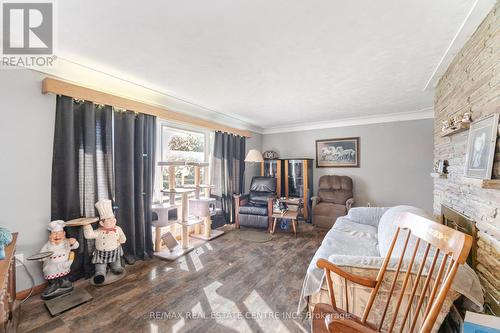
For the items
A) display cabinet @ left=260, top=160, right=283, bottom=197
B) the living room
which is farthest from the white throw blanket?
display cabinet @ left=260, top=160, right=283, bottom=197

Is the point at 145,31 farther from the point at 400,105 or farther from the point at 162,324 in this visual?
the point at 400,105

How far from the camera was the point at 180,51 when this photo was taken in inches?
75.2

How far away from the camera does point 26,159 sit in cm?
195

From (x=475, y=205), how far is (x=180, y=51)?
8.49 feet

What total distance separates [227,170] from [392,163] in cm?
333

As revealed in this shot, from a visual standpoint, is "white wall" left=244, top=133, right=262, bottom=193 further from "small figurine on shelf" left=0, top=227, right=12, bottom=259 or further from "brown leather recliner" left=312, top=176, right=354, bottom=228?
"small figurine on shelf" left=0, top=227, right=12, bottom=259

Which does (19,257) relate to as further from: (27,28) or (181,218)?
(27,28)

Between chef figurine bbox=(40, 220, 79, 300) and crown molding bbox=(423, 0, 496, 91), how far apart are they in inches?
145

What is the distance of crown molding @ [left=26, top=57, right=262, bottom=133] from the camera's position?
2094mm

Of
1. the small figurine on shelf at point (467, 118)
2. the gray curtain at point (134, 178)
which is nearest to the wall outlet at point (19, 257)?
the gray curtain at point (134, 178)

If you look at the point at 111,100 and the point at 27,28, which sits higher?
the point at 27,28

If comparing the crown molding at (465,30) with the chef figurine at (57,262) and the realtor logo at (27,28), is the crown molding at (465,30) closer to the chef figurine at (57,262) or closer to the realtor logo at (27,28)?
the realtor logo at (27,28)

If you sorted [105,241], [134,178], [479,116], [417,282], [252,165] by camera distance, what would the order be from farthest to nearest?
1. [252,165]
2. [134,178]
3. [105,241]
4. [479,116]
5. [417,282]

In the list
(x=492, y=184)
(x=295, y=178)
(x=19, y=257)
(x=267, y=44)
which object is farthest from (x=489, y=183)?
(x=295, y=178)
